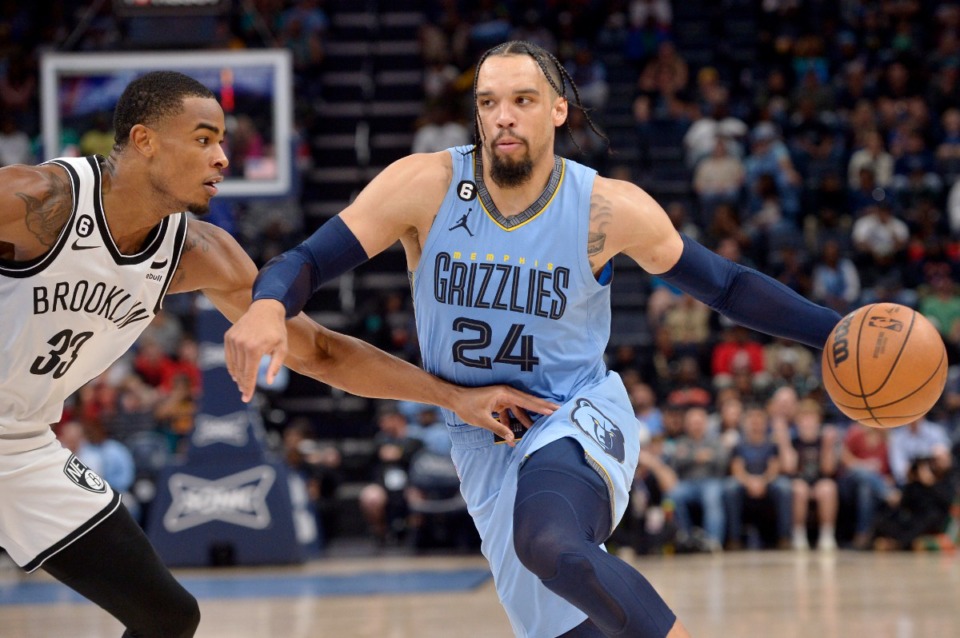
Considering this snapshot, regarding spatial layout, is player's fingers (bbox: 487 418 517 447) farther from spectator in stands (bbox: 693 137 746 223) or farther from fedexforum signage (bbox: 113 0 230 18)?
spectator in stands (bbox: 693 137 746 223)

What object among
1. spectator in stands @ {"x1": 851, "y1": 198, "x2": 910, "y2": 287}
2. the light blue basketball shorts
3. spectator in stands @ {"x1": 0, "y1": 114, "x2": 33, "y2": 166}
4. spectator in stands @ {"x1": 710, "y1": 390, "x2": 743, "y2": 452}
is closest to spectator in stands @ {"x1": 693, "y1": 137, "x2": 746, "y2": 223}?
spectator in stands @ {"x1": 851, "y1": 198, "x2": 910, "y2": 287}

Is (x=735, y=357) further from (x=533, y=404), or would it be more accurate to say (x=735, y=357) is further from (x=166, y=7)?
(x=533, y=404)

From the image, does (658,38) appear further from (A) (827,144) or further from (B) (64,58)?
(B) (64,58)

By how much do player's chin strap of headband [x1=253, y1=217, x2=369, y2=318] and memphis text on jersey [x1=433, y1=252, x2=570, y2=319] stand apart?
0.33m

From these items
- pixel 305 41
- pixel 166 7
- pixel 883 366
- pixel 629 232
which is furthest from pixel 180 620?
pixel 305 41

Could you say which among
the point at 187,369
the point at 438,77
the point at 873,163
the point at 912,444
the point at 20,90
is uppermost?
the point at 438,77

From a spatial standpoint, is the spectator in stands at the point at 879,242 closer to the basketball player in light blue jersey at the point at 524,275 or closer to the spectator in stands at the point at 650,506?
the spectator in stands at the point at 650,506

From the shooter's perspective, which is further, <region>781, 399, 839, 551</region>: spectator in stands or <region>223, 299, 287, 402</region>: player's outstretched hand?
<region>781, 399, 839, 551</region>: spectator in stands

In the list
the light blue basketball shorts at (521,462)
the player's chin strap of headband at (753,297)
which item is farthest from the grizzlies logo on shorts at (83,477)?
the player's chin strap of headband at (753,297)

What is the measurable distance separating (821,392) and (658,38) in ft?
23.0

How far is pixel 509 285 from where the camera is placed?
4008 mm

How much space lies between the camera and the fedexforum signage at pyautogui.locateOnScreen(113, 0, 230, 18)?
10805mm

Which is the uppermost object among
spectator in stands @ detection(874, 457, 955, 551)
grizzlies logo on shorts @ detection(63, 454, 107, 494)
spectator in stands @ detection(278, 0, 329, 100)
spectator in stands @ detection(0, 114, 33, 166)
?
spectator in stands @ detection(278, 0, 329, 100)

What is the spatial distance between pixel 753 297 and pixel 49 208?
2.27 meters
